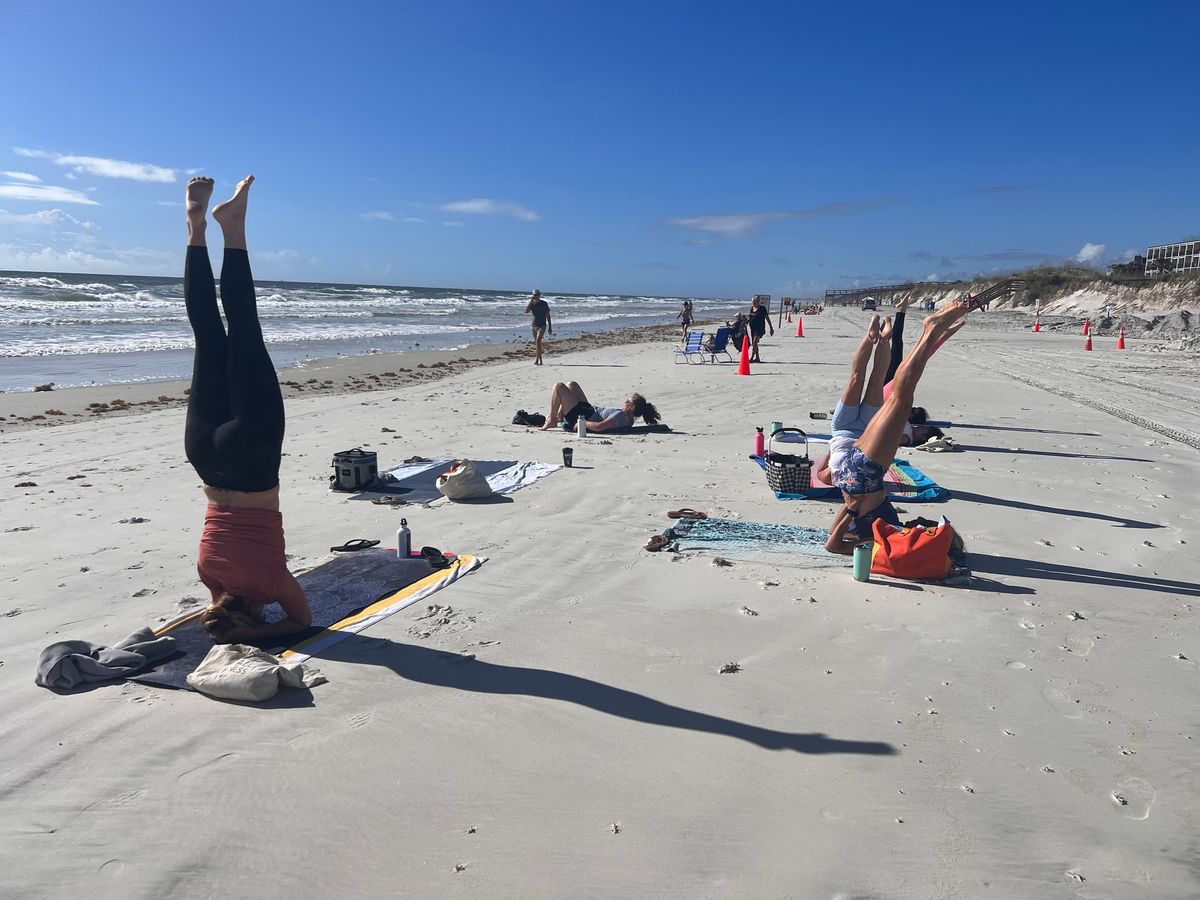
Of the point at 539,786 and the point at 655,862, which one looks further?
the point at 539,786

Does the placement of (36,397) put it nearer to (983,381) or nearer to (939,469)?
(939,469)

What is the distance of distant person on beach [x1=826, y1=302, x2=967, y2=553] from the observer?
4719 millimetres

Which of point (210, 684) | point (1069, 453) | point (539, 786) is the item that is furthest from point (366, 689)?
point (1069, 453)

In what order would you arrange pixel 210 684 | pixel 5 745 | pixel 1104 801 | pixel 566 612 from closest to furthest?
pixel 1104 801 < pixel 5 745 < pixel 210 684 < pixel 566 612

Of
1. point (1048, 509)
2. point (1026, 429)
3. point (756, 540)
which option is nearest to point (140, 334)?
point (1026, 429)

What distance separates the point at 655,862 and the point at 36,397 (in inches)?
535

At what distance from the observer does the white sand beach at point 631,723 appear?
237 cm

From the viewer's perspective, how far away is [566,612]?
421 centimetres

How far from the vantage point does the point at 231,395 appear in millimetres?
3588

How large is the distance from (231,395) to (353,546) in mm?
1868

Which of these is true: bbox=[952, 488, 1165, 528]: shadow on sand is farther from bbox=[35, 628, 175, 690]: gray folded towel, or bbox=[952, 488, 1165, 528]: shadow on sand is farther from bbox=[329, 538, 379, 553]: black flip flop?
bbox=[35, 628, 175, 690]: gray folded towel

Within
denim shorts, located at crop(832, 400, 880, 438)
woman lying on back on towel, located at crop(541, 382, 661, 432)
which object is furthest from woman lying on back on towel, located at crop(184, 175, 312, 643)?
woman lying on back on towel, located at crop(541, 382, 661, 432)

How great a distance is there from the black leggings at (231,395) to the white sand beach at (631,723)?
3.29 ft

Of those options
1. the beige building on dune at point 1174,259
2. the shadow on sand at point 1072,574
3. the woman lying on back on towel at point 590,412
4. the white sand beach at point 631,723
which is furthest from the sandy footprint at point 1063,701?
the beige building on dune at point 1174,259
